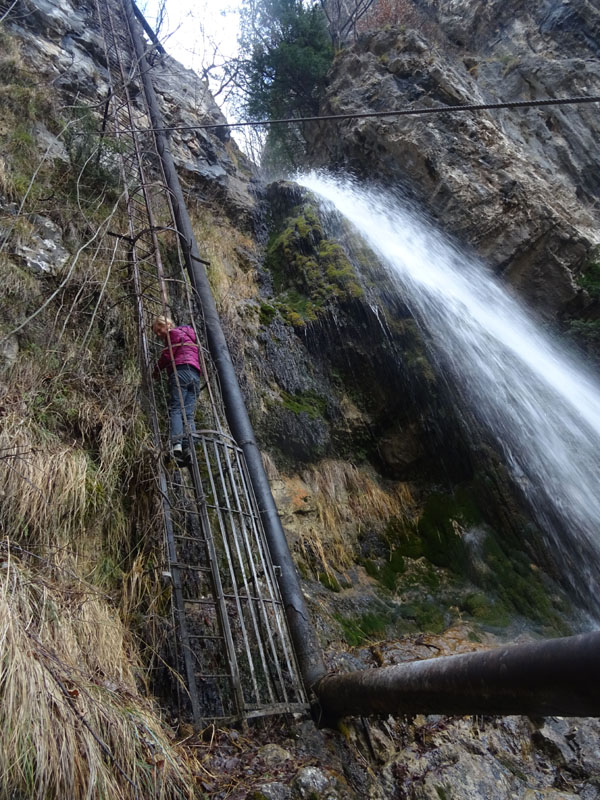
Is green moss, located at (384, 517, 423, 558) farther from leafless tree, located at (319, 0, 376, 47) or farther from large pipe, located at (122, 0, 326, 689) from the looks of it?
leafless tree, located at (319, 0, 376, 47)

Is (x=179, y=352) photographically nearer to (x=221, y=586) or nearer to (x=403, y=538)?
(x=221, y=586)

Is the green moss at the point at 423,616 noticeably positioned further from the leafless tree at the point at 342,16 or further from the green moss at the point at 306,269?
the leafless tree at the point at 342,16

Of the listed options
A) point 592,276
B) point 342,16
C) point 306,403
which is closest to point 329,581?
point 306,403

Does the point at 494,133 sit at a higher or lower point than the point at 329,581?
higher

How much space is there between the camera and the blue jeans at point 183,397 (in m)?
4.56

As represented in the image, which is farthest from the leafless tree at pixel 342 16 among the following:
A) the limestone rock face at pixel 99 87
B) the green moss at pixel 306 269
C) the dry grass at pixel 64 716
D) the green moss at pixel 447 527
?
the dry grass at pixel 64 716

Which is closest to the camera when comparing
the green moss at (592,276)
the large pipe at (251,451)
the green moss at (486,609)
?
the large pipe at (251,451)

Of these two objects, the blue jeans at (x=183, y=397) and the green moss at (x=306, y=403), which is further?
the green moss at (x=306, y=403)

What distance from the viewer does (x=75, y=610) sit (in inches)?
115

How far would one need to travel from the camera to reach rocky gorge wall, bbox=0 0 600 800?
123 inches

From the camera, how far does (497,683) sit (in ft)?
6.71

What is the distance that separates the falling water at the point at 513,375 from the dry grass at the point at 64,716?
446cm

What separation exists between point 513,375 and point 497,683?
18.8ft

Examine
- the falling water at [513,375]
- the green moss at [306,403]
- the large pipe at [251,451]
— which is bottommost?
the green moss at [306,403]
